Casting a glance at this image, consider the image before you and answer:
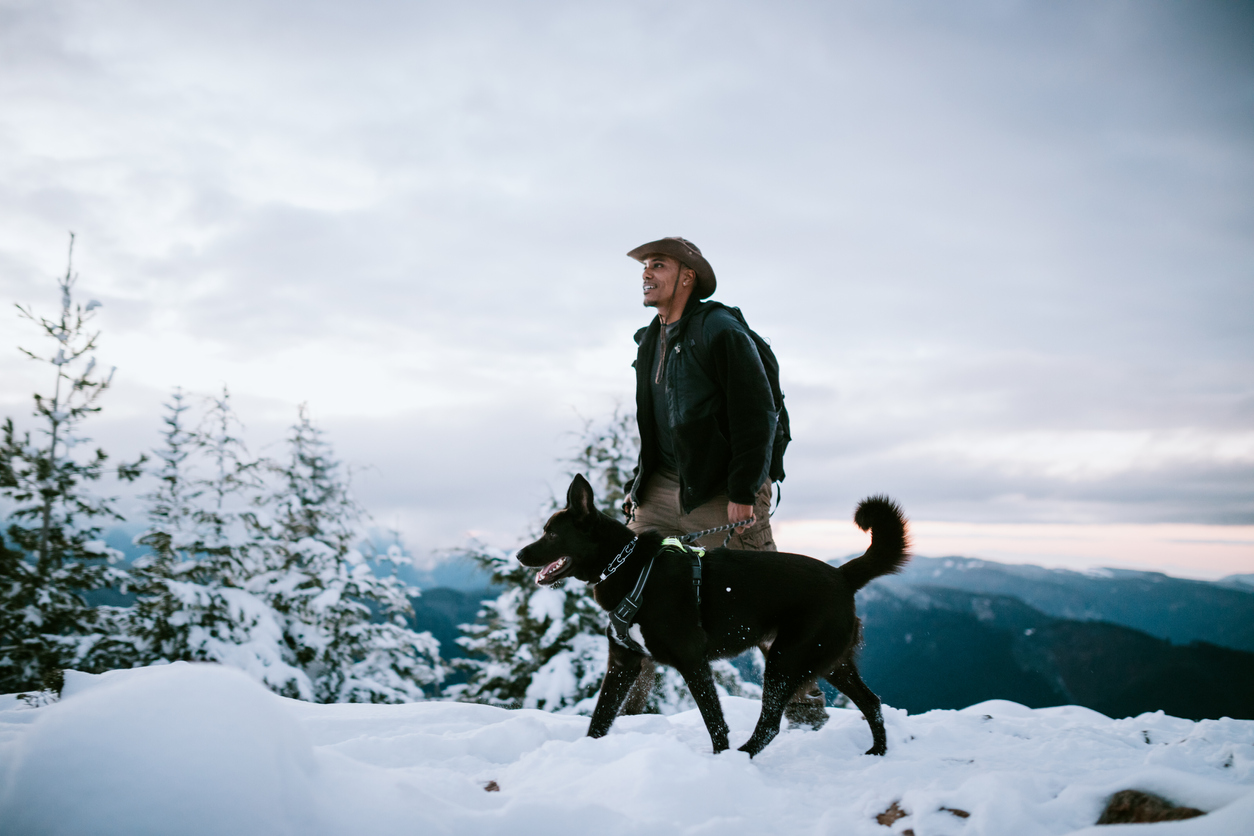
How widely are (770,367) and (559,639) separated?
759 cm

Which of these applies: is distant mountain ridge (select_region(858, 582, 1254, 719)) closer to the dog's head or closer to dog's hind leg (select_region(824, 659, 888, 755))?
dog's hind leg (select_region(824, 659, 888, 755))

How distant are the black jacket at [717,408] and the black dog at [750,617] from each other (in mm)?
594

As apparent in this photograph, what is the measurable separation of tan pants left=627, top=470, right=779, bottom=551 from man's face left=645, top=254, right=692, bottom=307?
4.08 feet

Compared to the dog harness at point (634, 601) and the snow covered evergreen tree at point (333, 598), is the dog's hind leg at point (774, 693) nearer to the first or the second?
the dog harness at point (634, 601)

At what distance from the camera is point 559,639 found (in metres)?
10.3

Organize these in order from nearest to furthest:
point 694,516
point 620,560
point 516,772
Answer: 1. point 516,772
2. point 620,560
3. point 694,516

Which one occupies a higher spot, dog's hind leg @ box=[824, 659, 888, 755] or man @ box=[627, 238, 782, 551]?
man @ box=[627, 238, 782, 551]

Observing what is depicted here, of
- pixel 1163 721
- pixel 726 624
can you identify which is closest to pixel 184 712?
pixel 726 624

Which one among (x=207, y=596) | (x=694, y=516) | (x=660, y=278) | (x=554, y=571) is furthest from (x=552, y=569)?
(x=207, y=596)

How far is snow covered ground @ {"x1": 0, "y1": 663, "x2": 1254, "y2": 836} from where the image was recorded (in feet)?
4.90

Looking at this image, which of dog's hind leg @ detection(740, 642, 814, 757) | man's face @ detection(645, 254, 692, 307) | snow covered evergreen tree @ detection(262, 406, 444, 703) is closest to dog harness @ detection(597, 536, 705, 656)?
dog's hind leg @ detection(740, 642, 814, 757)

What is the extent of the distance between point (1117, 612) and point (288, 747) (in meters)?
186

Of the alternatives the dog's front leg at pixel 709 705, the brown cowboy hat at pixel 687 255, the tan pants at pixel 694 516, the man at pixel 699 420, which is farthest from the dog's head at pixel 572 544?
the brown cowboy hat at pixel 687 255

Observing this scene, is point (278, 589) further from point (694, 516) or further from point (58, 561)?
point (694, 516)
